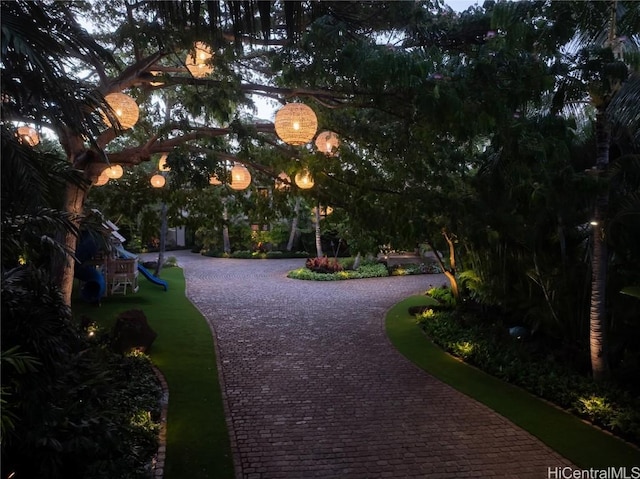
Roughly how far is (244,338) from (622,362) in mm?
6590

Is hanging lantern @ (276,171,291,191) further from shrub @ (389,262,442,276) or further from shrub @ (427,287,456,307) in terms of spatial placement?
shrub @ (389,262,442,276)

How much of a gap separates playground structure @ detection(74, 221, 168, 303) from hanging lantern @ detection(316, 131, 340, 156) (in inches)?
264

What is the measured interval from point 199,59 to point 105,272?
9.44m

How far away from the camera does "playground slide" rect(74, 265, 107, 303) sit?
11.5 m

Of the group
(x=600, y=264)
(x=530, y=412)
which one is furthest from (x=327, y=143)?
(x=530, y=412)

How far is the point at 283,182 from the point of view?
7.55 metres

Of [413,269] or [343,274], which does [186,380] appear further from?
[413,269]

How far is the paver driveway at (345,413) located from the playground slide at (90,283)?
2825mm

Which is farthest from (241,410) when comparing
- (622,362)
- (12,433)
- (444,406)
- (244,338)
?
(622,362)

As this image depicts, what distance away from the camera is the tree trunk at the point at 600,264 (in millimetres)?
6258

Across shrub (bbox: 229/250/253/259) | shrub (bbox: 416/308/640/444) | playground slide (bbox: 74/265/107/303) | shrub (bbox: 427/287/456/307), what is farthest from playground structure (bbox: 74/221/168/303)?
shrub (bbox: 229/250/253/259)

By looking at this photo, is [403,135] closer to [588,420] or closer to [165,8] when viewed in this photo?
[165,8]

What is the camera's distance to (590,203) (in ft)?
22.0

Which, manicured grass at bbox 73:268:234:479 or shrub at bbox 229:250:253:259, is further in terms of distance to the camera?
shrub at bbox 229:250:253:259
